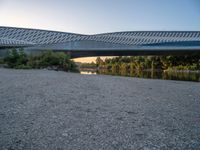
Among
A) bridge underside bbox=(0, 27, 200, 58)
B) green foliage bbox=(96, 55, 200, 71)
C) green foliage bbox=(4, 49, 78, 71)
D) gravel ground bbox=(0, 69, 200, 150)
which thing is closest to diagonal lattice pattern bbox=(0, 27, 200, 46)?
bridge underside bbox=(0, 27, 200, 58)

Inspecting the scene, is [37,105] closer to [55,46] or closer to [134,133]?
[134,133]

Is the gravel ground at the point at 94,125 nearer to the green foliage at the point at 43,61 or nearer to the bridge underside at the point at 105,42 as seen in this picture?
the green foliage at the point at 43,61

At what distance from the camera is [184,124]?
5.23m

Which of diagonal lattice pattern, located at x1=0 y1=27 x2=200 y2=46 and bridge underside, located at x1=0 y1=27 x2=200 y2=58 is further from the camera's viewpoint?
diagonal lattice pattern, located at x1=0 y1=27 x2=200 y2=46

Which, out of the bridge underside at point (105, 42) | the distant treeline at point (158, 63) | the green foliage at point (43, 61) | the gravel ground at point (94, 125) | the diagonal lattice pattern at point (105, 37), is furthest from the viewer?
the distant treeline at point (158, 63)

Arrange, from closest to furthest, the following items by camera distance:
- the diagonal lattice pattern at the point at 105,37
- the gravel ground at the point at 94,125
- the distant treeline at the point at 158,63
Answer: the gravel ground at the point at 94,125, the diagonal lattice pattern at the point at 105,37, the distant treeline at the point at 158,63

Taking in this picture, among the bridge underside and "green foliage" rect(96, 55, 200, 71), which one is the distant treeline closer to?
"green foliage" rect(96, 55, 200, 71)

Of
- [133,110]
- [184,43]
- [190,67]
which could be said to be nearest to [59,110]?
[133,110]

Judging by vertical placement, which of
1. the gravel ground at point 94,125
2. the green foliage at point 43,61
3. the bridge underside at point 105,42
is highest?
the bridge underside at point 105,42

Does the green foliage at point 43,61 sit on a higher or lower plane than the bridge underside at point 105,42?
lower

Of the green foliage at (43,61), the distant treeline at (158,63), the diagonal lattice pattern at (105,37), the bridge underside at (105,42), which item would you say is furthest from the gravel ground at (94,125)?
the distant treeline at (158,63)

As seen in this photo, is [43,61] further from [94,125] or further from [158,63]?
[158,63]

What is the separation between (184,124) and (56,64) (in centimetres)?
2695

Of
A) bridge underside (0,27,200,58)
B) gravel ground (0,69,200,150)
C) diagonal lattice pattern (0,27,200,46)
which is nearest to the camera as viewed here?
gravel ground (0,69,200,150)
